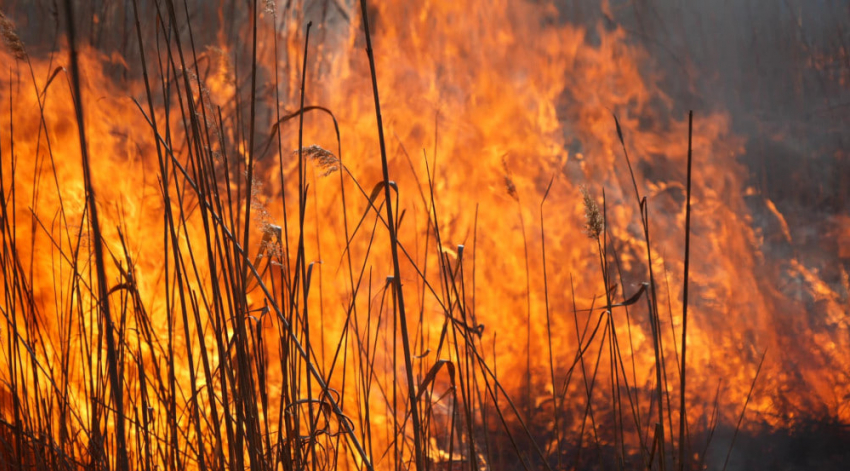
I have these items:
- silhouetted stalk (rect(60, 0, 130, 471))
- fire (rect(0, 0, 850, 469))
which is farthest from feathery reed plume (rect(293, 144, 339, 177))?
fire (rect(0, 0, 850, 469))

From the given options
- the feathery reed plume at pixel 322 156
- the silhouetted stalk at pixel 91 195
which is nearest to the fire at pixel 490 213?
the feathery reed plume at pixel 322 156

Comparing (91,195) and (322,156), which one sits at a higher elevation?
(322,156)

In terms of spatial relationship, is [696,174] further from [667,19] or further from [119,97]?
[119,97]

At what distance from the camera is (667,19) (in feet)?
4.95

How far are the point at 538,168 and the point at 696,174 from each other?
41 cm

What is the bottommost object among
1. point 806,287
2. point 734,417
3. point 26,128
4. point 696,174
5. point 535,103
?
point 734,417

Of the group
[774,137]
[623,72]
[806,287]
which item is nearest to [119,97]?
[623,72]

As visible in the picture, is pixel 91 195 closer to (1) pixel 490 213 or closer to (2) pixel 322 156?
(2) pixel 322 156

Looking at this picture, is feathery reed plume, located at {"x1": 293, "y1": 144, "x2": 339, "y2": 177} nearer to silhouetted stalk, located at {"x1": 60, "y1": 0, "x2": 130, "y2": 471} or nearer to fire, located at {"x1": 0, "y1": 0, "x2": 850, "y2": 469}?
silhouetted stalk, located at {"x1": 60, "y1": 0, "x2": 130, "y2": 471}

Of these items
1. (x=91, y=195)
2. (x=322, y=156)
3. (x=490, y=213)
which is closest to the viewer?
(x=91, y=195)

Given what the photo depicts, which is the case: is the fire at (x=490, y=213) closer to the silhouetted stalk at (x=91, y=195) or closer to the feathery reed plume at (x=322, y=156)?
the feathery reed plume at (x=322, y=156)

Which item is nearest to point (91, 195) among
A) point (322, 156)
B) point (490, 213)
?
point (322, 156)

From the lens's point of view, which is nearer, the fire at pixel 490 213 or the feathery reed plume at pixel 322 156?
the feathery reed plume at pixel 322 156

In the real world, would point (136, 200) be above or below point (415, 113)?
below
